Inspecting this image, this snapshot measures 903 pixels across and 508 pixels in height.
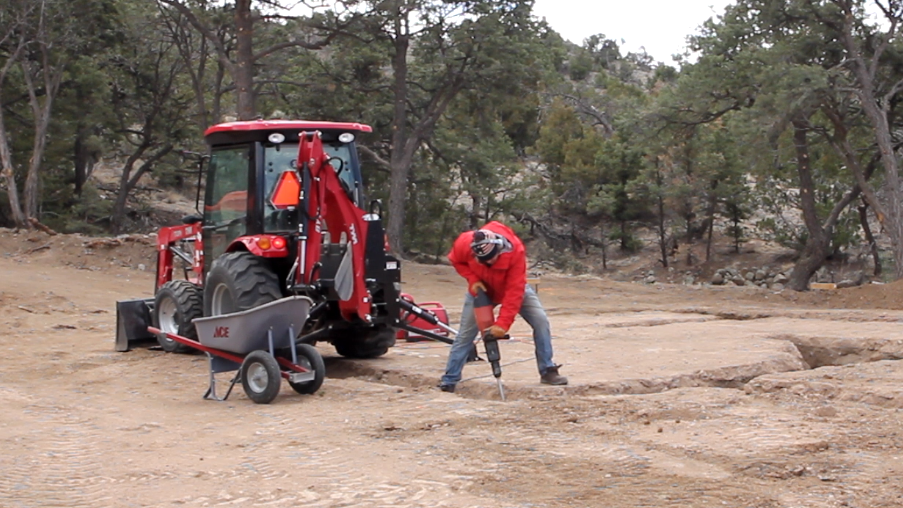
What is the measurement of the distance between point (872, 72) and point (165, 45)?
20.4m

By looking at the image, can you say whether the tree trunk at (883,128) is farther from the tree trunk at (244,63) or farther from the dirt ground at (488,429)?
the tree trunk at (244,63)

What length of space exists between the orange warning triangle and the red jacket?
8.31ft

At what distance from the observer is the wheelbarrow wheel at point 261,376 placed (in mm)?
8422

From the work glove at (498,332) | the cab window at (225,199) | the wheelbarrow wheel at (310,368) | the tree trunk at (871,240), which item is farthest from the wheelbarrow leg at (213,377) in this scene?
the tree trunk at (871,240)

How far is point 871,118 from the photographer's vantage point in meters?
22.1

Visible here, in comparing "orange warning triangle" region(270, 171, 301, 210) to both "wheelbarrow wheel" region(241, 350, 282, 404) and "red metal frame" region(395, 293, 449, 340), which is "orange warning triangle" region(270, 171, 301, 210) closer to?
"red metal frame" region(395, 293, 449, 340)

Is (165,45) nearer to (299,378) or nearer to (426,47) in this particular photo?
(426,47)

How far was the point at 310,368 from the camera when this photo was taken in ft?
29.1

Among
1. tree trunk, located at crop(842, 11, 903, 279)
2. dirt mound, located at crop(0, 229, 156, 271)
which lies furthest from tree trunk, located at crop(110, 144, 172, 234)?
tree trunk, located at crop(842, 11, 903, 279)

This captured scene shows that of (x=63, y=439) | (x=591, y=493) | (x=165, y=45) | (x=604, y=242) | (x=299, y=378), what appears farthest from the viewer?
(x=604, y=242)

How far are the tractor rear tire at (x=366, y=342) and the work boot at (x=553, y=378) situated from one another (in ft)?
8.81

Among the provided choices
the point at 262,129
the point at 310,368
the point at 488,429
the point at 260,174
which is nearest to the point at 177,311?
the point at 260,174

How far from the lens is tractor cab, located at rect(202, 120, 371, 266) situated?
35.1ft

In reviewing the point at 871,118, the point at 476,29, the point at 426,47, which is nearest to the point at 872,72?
the point at 871,118
